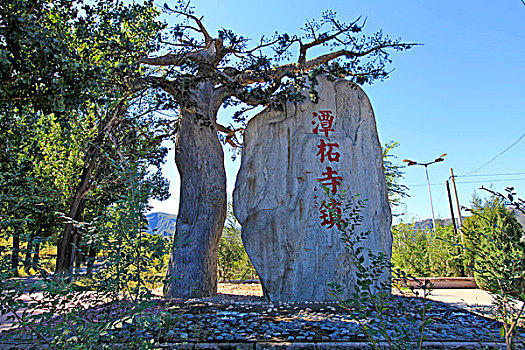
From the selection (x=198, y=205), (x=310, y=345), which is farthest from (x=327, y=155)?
(x=310, y=345)

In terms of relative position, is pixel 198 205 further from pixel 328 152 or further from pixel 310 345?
pixel 310 345

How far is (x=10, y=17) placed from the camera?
314cm

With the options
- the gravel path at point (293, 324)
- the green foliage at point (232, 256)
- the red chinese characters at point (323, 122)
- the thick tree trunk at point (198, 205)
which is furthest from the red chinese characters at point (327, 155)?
the green foliage at point (232, 256)

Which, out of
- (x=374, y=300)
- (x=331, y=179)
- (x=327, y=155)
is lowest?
(x=374, y=300)

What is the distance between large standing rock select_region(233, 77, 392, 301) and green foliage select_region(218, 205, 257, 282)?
12.3ft

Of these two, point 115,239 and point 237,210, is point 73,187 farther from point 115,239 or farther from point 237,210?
point 115,239

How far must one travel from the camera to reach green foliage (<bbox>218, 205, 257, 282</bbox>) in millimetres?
9602

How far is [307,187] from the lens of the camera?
5.69 m

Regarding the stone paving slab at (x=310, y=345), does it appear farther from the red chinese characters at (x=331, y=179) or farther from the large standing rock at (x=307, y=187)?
the red chinese characters at (x=331, y=179)

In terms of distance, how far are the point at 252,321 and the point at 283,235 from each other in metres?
1.75

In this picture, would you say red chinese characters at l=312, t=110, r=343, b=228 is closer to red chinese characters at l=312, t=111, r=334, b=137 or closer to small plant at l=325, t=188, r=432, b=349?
red chinese characters at l=312, t=111, r=334, b=137

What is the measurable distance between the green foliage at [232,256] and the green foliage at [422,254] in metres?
4.22

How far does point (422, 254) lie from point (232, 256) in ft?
17.8

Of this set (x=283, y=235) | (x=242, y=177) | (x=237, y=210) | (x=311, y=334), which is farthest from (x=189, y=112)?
(x=311, y=334)
